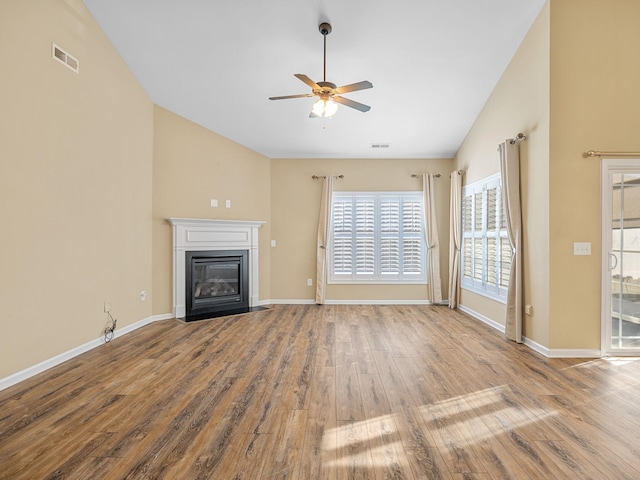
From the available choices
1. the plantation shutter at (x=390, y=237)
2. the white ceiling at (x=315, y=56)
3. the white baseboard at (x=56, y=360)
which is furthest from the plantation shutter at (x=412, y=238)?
the white baseboard at (x=56, y=360)

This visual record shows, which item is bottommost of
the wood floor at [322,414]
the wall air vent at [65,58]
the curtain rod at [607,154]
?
the wood floor at [322,414]

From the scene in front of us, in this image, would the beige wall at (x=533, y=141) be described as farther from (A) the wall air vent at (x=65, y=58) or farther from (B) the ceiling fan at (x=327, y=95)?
(A) the wall air vent at (x=65, y=58)

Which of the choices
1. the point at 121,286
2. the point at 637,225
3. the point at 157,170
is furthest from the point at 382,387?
the point at 157,170

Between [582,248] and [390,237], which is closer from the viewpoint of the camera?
[582,248]

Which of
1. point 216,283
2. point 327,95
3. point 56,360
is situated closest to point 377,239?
point 216,283

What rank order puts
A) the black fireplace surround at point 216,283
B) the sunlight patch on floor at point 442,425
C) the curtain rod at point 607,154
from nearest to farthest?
the sunlight patch on floor at point 442,425
the curtain rod at point 607,154
the black fireplace surround at point 216,283

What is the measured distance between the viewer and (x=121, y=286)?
13.7ft

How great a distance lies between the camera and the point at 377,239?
6301 millimetres

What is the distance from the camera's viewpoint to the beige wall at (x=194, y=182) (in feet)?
16.1

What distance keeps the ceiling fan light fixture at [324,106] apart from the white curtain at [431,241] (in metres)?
3.48

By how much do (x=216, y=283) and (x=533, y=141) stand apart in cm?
496

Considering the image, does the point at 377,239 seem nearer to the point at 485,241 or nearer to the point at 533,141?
the point at 485,241

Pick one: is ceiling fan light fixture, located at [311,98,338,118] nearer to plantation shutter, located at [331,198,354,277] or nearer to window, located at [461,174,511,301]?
window, located at [461,174,511,301]

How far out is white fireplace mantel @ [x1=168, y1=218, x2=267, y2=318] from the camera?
5062 millimetres
